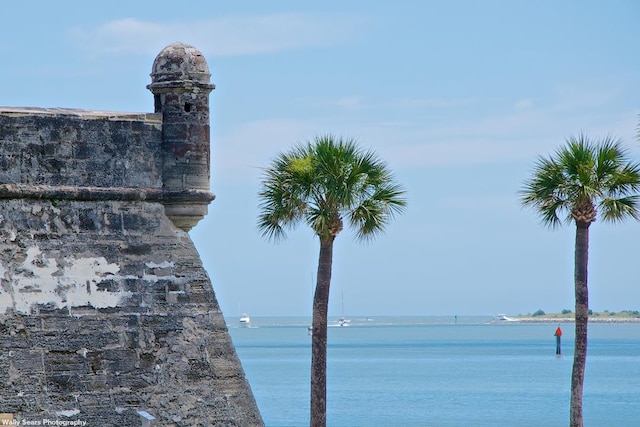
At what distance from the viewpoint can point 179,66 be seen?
12570 mm

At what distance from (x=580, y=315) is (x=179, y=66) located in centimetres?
1247

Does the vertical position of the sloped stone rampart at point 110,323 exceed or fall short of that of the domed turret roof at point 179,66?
it falls short

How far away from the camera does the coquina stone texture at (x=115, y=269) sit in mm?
11586

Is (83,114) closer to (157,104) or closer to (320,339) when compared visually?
(157,104)

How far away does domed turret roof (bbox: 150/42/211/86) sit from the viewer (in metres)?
12.6

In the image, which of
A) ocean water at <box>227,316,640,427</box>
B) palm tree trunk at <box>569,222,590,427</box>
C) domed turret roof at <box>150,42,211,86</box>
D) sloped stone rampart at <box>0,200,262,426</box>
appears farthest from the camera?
ocean water at <box>227,316,640,427</box>

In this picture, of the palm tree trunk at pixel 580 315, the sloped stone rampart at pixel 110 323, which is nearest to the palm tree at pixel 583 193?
the palm tree trunk at pixel 580 315

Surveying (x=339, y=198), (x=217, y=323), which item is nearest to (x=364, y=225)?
(x=339, y=198)

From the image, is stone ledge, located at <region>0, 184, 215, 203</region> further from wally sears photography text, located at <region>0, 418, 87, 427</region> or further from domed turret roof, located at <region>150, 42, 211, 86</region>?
wally sears photography text, located at <region>0, 418, 87, 427</region>

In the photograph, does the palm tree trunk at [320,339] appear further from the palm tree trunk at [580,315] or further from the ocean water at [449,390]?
the ocean water at [449,390]

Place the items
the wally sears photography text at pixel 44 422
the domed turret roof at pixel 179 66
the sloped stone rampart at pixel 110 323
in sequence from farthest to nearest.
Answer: the domed turret roof at pixel 179 66 → the sloped stone rampart at pixel 110 323 → the wally sears photography text at pixel 44 422

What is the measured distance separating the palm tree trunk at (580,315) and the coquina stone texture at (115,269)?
11.3 metres

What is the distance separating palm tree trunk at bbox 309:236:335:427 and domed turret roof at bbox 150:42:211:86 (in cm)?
907

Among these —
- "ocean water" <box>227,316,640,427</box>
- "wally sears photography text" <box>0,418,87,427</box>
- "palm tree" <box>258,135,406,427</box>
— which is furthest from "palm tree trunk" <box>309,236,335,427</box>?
"ocean water" <box>227,316,640,427</box>
